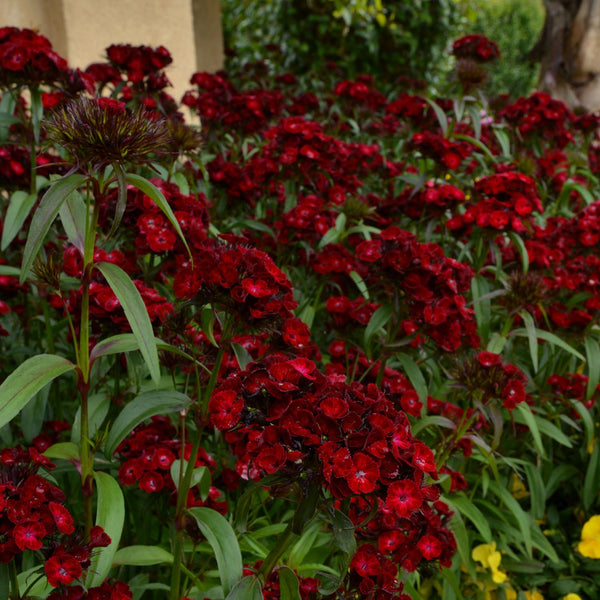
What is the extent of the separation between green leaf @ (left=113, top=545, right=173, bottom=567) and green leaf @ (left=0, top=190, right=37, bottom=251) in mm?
1095

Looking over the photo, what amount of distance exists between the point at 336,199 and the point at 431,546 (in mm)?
1677

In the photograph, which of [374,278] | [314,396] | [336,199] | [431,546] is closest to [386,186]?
[336,199]

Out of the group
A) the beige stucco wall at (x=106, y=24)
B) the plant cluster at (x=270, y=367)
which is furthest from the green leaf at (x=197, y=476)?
the beige stucco wall at (x=106, y=24)

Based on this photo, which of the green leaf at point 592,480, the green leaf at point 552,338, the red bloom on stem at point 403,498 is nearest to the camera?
the red bloom on stem at point 403,498

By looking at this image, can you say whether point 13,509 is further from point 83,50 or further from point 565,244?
point 83,50

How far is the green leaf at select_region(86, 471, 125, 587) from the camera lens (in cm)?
133

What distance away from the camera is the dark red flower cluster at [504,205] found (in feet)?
8.36

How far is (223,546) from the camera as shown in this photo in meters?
1.35

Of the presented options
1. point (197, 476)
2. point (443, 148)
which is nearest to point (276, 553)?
point (197, 476)

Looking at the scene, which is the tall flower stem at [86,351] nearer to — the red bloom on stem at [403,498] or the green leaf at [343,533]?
the green leaf at [343,533]

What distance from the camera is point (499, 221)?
2.51 m

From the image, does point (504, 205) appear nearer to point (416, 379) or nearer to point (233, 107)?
point (416, 379)

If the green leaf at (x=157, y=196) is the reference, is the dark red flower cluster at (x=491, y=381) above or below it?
below

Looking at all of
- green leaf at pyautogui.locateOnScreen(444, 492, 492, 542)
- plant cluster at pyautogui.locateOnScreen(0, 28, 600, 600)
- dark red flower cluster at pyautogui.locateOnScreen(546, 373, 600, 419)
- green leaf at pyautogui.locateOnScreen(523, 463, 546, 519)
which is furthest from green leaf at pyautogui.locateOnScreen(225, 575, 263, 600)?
dark red flower cluster at pyautogui.locateOnScreen(546, 373, 600, 419)
